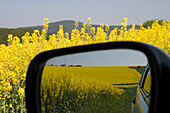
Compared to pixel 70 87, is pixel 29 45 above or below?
above

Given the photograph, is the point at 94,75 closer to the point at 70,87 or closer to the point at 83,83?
the point at 83,83

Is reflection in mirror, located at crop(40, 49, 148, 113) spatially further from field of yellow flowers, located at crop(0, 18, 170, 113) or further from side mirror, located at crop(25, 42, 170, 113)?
field of yellow flowers, located at crop(0, 18, 170, 113)

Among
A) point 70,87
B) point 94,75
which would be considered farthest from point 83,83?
Answer: point 70,87

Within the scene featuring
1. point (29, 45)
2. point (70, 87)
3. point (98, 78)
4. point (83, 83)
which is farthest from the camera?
point (29, 45)

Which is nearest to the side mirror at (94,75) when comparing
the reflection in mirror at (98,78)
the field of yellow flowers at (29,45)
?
the reflection in mirror at (98,78)

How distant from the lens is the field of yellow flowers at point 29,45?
526 cm

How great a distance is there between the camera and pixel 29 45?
5949 millimetres

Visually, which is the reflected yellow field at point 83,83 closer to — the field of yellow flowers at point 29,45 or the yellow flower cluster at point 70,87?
the yellow flower cluster at point 70,87

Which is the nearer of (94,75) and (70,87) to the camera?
(94,75)

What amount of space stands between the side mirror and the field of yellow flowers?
10.2 feet

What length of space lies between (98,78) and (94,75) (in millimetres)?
53

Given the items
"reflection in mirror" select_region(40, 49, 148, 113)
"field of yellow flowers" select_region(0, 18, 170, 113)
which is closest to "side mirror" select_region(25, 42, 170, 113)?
"reflection in mirror" select_region(40, 49, 148, 113)

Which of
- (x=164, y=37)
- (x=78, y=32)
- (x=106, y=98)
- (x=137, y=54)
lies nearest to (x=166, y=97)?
(x=137, y=54)

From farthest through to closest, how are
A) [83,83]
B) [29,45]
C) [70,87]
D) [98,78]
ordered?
[29,45], [70,87], [83,83], [98,78]
